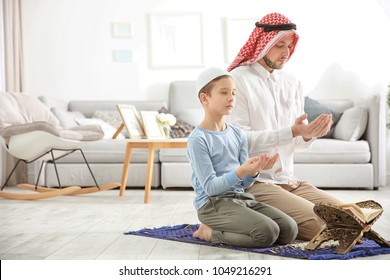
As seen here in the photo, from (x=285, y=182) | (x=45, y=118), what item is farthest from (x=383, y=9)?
(x=285, y=182)

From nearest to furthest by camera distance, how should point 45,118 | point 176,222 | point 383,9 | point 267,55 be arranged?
point 267,55, point 176,222, point 45,118, point 383,9

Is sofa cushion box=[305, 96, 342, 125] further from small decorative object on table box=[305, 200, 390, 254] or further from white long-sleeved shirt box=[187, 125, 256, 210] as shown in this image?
small decorative object on table box=[305, 200, 390, 254]

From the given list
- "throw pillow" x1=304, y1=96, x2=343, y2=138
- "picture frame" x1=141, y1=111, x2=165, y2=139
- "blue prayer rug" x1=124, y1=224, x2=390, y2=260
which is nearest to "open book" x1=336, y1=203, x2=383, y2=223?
"blue prayer rug" x1=124, y1=224, x2=390, y2=260

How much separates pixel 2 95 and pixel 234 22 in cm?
262

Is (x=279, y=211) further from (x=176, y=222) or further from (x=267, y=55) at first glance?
(x=176, y=222)

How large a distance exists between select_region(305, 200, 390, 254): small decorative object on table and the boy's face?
0.53 metres

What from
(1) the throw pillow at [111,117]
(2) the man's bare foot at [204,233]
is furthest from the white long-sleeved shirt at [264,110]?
(1) the throw pillow at [111,117]

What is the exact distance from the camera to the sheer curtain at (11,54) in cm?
590

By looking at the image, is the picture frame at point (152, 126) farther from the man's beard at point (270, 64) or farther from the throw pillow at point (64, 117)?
the man's beard at point (270, 64)

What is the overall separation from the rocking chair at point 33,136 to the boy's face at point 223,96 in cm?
230

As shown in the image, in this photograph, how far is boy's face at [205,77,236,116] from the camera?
237 cm

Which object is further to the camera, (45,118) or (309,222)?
(45,118)

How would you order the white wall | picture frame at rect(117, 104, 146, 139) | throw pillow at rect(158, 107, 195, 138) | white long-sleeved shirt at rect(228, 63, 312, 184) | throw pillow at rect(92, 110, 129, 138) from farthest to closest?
1. the white wall
2. throw pillow at rect(92, 110, 129, 138)
3. throw pillow at rect(158, 107, 195, 138)
4. picture frame at rect(117, 104, 146, 139)
5. white long-sleeved shirt at rect(228, 63, 312, 184)

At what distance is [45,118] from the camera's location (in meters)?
4.93
